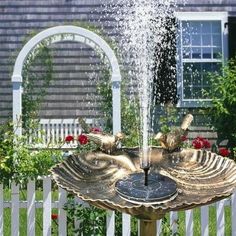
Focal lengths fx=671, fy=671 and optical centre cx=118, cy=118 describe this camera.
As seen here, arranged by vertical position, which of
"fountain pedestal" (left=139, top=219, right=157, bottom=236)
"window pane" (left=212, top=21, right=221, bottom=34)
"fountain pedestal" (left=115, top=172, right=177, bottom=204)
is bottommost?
"fountain pedestal" (left=139, top=219, right=157, bottom=236)

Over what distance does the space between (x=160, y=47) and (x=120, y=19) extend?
0.89 m

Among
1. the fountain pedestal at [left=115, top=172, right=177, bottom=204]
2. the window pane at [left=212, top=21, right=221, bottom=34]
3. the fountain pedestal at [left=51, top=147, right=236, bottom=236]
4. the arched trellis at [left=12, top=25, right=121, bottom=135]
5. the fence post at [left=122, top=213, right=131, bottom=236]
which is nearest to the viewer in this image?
the fountain pedestal at [left=51, top=147, right=236, bottom=236]

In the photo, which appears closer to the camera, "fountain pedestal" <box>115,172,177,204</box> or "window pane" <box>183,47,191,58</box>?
"fountain pedestal" <box>115,172,177,204</box>

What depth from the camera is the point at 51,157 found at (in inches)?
301

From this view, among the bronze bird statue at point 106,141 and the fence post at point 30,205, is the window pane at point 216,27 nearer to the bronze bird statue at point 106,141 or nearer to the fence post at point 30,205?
the fence post at point 30,205

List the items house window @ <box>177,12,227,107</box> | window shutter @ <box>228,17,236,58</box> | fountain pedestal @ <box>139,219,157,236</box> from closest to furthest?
1. fountain pedestal @ <box>139,219,157,236</box>
2. window shutter @ <box>228,17,236,58</box>
3. house window @ <box>177,12,227,107</box>

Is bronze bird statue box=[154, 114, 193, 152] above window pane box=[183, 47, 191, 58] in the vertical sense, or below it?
below

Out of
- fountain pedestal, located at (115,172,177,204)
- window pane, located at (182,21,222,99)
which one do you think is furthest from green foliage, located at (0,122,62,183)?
window pane, located at (182,21,222,99)

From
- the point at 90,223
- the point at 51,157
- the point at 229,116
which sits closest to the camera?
the point at 90,223

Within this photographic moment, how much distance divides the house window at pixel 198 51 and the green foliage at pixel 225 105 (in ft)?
2.45

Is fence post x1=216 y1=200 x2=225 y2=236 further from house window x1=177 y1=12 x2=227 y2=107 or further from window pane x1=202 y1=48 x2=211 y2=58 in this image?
window pane x1=202 y1=48 x2=211 y2=58

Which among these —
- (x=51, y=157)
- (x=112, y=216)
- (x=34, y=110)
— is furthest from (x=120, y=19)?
(x=112, y=216)

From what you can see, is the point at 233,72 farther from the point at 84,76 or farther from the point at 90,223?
the point at 90,223

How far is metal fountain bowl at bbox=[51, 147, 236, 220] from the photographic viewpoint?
395 centimetres
